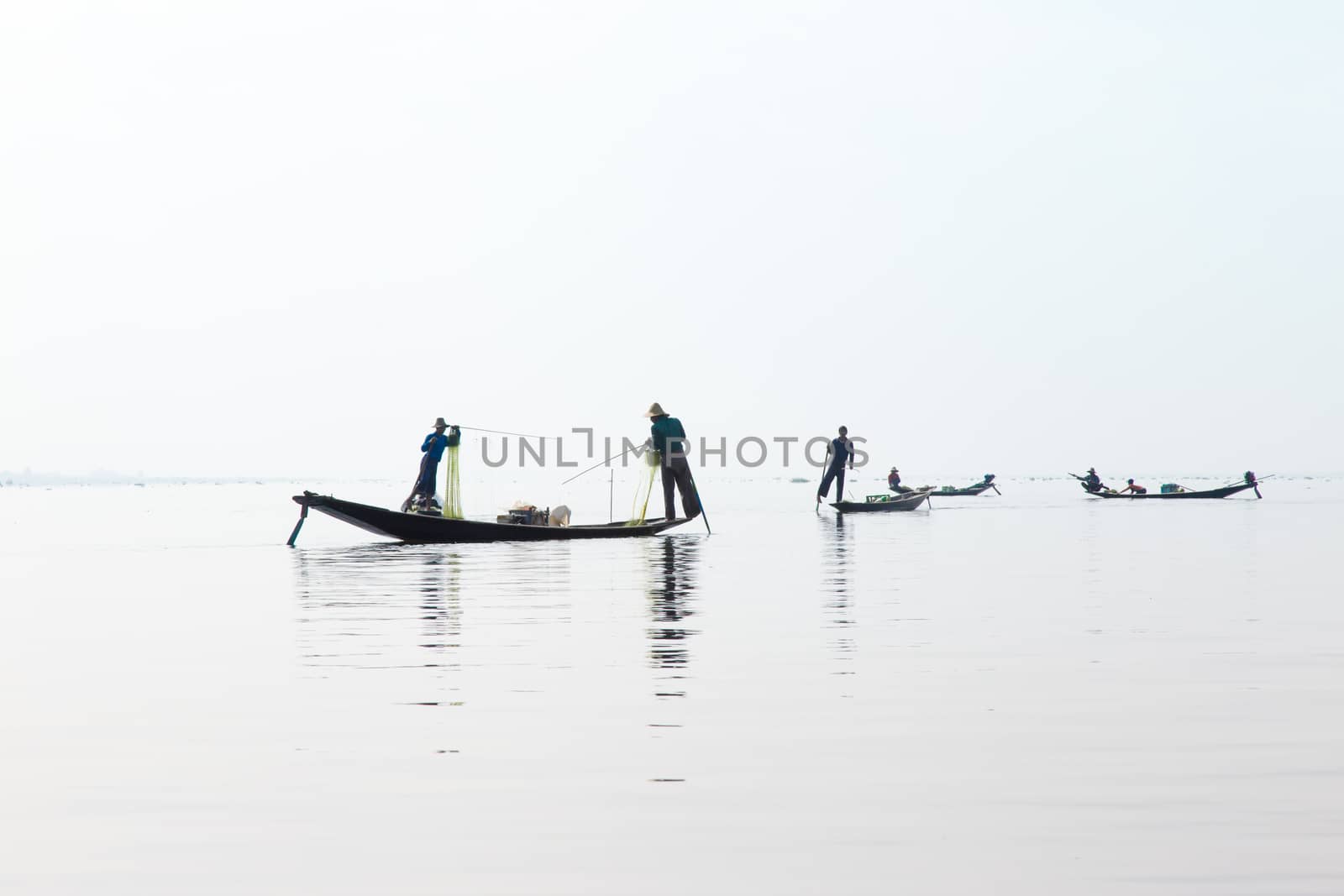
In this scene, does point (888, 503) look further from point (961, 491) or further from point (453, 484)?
point (453, 484)

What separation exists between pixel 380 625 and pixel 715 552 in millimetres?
16482

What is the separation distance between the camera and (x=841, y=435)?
5084cm

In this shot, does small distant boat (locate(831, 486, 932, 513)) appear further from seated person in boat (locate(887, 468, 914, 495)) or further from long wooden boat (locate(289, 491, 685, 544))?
long wooden boat (locate(289, 491, 685, 544))

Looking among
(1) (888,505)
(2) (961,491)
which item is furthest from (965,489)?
(1) (888,505)

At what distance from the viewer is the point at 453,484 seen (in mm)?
32719

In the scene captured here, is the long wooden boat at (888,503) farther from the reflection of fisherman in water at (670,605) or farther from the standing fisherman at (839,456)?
the reflection of fisherman in water at (670,605)

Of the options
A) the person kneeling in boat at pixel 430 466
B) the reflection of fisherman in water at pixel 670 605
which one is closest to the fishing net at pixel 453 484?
the person kneeling in boat at pixel 430 466

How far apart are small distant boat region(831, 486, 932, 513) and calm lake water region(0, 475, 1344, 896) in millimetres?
35140

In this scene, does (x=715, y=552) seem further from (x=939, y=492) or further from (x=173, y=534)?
(x=939, y=492)

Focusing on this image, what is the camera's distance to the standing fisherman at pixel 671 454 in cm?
3700

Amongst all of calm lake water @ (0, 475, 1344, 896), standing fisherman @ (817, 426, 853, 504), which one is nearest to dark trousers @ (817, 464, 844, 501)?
standing fisherman @ (817, 426, 853, 504)

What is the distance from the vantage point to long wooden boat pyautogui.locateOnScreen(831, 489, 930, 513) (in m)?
55.9

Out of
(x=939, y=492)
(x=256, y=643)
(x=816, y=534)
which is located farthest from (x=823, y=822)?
(x=939, y=492)

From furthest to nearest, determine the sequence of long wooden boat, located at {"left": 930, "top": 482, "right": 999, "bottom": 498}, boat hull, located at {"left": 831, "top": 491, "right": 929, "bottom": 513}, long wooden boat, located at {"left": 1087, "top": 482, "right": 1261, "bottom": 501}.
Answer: long wooden boat, located at {"left": 930, "top": 482, "right": 999, "bottom": 498} < long wooden boat, located at {"left": 1087, "top": 482, "right": 1261, "bottom": 501} < boat hull, located at {"left": 831, "top": 491, "right": 929, "bottom": 513}
